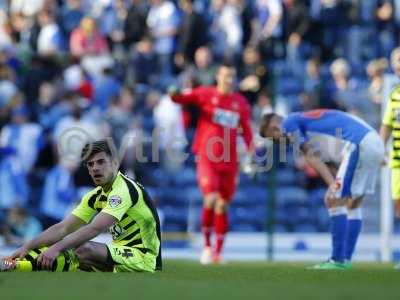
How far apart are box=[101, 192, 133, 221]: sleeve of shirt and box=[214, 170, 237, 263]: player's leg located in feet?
18.2

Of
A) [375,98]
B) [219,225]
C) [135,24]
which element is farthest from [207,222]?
[135,24]

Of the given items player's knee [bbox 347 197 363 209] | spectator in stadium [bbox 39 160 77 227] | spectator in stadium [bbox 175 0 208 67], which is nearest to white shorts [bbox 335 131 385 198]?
player's knee [bbox 347 197 363 209]

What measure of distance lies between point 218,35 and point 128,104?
8.18ft

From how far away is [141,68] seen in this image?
19.5 meters

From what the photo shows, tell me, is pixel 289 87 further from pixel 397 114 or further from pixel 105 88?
pixel 397 114

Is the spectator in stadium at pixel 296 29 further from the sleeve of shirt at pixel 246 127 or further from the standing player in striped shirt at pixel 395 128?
the standing player in striped shirt at pixel 395 128

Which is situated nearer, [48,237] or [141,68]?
[48,237]

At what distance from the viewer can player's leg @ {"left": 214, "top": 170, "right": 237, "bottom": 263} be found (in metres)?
15.5

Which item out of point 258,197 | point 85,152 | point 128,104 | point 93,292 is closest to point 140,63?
point 128,104

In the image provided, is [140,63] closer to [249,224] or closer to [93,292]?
[249,224]

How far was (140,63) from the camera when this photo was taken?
19.5 meters

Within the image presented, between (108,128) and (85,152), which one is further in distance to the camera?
(108,128)

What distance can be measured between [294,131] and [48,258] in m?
3.31

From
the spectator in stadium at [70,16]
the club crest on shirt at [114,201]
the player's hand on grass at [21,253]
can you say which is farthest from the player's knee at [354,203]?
the spectator in stadium at [70,16]
